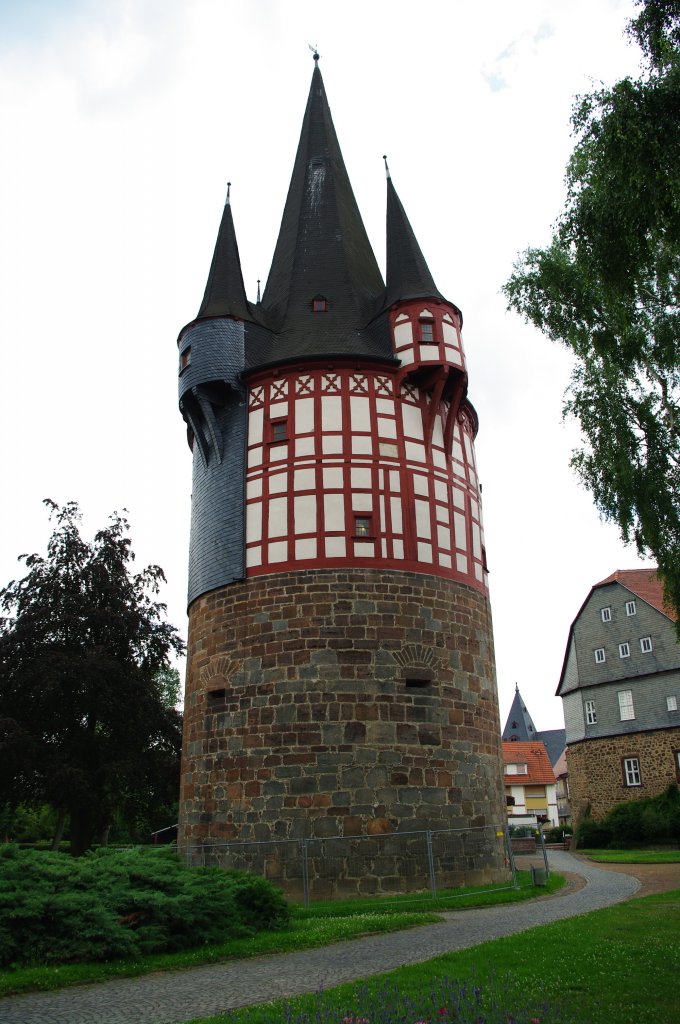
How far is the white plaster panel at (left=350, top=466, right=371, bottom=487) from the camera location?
1866 centimetres

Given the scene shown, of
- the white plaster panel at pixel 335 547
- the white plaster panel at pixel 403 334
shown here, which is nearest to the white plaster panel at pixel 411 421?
the white plaster panel at pixel 403 334

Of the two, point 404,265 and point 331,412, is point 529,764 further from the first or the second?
point 331,412

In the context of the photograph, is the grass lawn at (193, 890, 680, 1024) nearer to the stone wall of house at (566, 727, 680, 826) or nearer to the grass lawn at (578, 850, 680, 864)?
the grass lawn at (578, 850, 680, 864)

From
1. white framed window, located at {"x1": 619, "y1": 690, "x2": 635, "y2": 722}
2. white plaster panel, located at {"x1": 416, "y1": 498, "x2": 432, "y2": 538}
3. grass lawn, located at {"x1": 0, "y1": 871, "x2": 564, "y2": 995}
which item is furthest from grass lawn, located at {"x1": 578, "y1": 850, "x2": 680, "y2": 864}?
white plaster panel, located at {"x1": 416, "y1": 498, "x2": 432, "y2": 538}

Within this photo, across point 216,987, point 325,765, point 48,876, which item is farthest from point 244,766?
point 216,987

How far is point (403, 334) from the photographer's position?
66.2ft

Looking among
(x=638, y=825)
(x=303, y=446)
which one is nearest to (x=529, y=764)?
(x=638, y=825)

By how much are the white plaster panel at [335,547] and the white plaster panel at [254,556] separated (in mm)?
1552

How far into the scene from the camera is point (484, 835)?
17.2 m

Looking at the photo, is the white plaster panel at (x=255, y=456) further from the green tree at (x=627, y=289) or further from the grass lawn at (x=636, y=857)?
the grass lawn at (x=636, y=857)

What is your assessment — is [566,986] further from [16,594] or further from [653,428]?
[16,594]

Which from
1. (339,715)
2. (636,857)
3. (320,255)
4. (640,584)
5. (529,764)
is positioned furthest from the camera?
(529,764)

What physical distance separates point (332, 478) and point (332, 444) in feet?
2.67

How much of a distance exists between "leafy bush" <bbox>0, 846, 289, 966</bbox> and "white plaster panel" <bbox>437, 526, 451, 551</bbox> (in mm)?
9160
